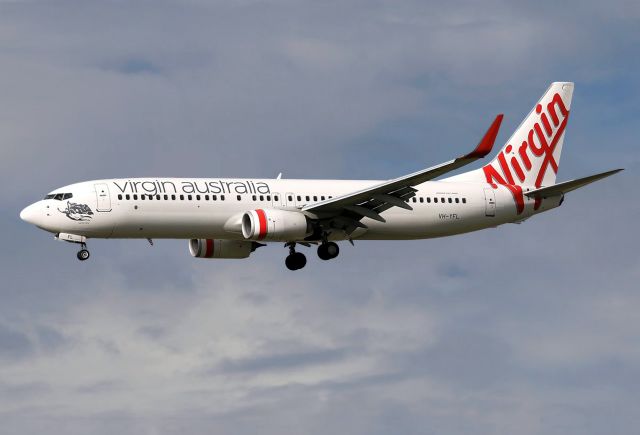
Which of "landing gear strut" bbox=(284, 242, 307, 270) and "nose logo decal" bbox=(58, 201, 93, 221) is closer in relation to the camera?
"nose logo decal" bbox=(58, 201, 93, 221)

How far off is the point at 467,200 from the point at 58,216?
20285 mm

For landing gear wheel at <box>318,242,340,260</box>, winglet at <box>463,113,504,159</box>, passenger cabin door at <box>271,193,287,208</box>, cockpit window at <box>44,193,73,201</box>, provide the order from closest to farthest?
1. winglet at <box>463,113,504,159</box>
2. cockpit window at <box>44,193,73,201</box>
3. passenger cabin door at <box>271,193,287,208</box>
4. landing gear wheel at <box>318,242,340,260</box>

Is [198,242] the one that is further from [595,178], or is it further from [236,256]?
[595,178]

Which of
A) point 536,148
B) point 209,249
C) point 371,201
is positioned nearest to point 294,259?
point 209,249

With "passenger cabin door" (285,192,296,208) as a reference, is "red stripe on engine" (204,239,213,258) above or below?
below

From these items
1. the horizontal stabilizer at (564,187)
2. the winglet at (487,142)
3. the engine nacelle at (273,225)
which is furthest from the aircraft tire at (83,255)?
the horizontal stabilizer at (564,187)

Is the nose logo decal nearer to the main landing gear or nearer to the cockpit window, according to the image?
the cockpit window

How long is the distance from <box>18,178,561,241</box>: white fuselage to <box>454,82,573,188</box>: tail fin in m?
5.54

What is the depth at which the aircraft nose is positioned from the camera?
7069 centimetres

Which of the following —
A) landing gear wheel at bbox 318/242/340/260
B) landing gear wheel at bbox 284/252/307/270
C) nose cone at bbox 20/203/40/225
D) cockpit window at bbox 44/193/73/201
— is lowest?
landing gear wheel at bbox 318/242/340/260

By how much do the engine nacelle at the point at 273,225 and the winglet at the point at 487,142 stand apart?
10.7 meters

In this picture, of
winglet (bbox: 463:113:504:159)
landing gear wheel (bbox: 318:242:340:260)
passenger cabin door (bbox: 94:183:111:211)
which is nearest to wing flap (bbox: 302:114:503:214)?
winglet (bbox: 463:113:504:159)

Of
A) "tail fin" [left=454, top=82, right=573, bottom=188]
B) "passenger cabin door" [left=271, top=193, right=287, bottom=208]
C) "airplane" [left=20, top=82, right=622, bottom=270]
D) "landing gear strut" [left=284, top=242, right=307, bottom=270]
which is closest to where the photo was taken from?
"airplane" [left=20, top=82, right=622, bottom=270]

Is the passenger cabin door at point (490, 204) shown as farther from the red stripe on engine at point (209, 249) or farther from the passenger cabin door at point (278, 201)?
the red stripe on engine at point (209, 249)
